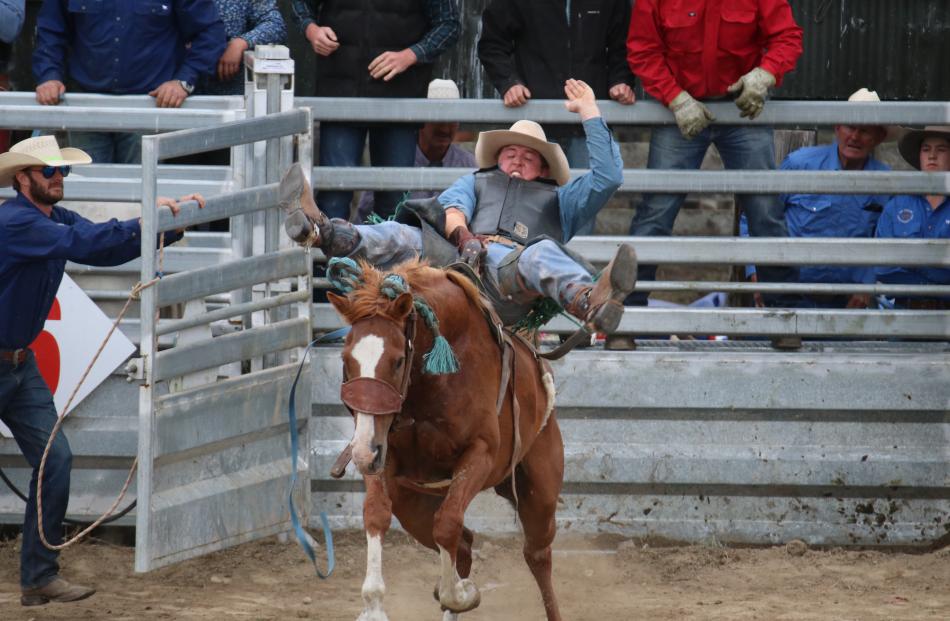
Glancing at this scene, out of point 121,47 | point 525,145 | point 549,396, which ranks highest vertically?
point 121,47

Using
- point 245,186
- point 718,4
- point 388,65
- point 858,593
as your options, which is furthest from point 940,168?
point 245,186

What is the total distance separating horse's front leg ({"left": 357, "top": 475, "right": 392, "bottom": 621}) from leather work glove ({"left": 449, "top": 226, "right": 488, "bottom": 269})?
1.20 m

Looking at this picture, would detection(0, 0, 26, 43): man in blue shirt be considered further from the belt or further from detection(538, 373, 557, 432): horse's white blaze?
detection(538, 373, 557, 432): horse's white blaze

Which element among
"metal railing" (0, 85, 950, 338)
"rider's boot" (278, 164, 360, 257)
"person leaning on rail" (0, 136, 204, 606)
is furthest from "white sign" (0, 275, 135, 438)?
"rider's boot" (278, 164, 360, 257)

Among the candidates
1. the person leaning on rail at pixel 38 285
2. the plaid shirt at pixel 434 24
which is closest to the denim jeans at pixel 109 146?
the person leaning on rail at pixel 38 285

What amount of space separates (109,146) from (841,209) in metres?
4.34

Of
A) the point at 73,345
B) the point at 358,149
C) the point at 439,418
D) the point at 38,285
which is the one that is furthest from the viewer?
the point at 358,149

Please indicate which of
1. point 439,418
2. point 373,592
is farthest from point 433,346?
point 373,592

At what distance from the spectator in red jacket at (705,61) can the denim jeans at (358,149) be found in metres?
1.38

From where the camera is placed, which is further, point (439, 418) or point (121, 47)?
point (121, 47)

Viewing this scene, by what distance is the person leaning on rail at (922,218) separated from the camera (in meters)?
8.29

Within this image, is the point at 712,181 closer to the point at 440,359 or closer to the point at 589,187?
the point at 589,187

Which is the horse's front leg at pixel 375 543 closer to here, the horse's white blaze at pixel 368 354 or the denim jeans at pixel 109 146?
the horse's white blaze at pixel 368 354

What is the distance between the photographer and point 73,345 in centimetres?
744
